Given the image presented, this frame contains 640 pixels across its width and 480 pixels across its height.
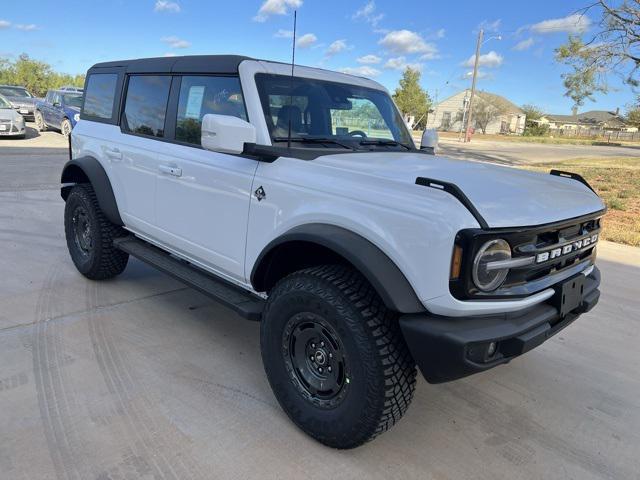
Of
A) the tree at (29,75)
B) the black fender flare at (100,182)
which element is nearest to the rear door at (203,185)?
the black fender flare at (100,182)

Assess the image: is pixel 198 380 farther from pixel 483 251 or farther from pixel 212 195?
pixel 483 251

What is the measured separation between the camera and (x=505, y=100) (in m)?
83.4

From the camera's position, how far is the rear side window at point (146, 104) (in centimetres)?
377

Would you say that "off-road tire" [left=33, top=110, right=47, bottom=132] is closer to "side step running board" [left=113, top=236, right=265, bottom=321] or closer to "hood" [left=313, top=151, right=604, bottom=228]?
"side step running board" [left=113, top=236, right=265, bottom=321]

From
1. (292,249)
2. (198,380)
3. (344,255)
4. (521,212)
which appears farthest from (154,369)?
(521,212)

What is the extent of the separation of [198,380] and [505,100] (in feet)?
294

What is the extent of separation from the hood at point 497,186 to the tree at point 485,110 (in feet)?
242

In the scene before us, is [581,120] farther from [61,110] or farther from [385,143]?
[385,143]

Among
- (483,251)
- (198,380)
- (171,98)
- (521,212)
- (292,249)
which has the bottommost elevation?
(198,380)

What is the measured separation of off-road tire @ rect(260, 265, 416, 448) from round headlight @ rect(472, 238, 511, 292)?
1.41 ft

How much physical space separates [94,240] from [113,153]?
784 mm

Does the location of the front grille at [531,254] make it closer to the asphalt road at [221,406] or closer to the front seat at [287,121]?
the asphalt road at [221,406]

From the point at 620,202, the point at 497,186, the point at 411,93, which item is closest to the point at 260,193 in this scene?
the point at 497,186

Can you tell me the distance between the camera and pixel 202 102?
3424mm
